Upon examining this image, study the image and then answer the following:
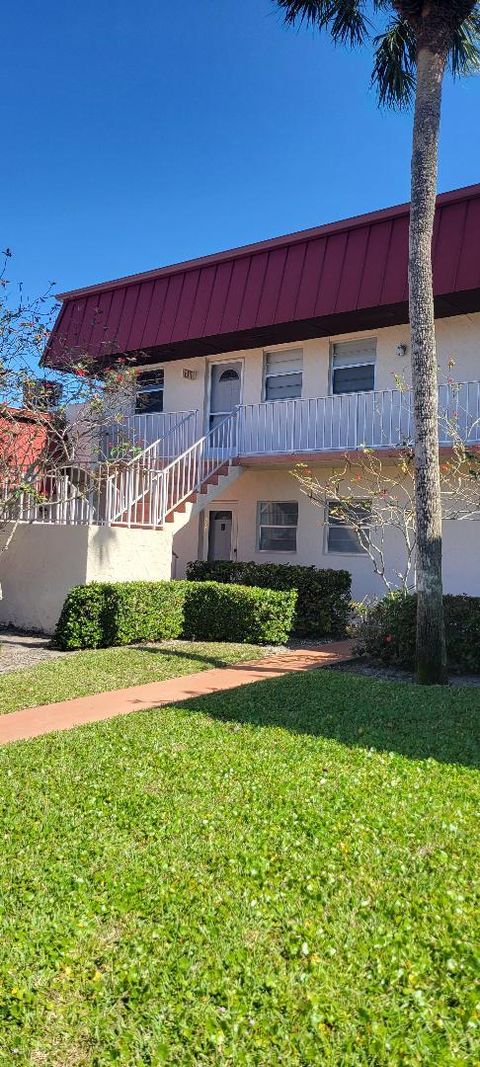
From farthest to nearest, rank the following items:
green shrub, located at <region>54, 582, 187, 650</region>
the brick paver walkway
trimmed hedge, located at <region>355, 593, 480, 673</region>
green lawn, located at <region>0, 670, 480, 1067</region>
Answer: green shrub, located at <region>54, 582, 187, 650</region> → trimmed hedge, located at <region>355, 593, 480, 673</region> → the brick paver walkway → green lawn, located at <region>0, 670, 480, 1067</region>

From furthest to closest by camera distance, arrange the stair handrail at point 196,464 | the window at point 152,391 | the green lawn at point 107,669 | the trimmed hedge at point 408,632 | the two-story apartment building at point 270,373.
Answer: the window at point 152,391 < the stair handrail at point 196,464 < the two-story apartment building at point 270,373 < the trimmed hedge at point 408,632 < the green lawn at point 107,669

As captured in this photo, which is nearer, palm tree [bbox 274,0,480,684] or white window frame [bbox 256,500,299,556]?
palm tree [bbox 274,0,480,684]

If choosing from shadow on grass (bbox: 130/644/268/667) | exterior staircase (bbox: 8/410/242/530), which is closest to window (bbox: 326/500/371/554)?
exterior staircase (bbox: 8/410/242/530)

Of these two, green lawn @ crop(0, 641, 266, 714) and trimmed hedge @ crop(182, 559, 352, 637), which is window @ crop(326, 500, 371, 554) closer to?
trimmed hedge @ crop(182, 559, 352, 637)

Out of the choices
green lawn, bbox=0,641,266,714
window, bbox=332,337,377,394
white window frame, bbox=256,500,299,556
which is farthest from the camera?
white window frame, bbox=256,500,299,556

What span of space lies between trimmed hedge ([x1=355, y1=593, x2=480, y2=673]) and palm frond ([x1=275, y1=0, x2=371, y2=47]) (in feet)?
25.7

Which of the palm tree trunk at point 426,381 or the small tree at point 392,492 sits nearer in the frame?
the palm tree trunk at point 426,381

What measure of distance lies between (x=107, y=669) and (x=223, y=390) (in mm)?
9546

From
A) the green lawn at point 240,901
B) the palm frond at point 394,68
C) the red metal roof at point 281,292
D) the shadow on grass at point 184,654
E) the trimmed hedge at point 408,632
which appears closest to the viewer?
the green lawn at point 240,901

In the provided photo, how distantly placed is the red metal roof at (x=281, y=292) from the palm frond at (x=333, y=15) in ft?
10.2

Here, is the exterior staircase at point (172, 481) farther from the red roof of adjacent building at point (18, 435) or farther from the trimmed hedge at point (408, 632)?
the trimmed hedge at point (408, 632)

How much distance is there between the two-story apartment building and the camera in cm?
1265

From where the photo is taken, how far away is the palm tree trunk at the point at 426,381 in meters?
8.27

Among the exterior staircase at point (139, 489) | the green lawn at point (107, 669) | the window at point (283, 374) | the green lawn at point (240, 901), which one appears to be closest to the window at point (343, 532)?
the exterior staircase at point (139, 489)
